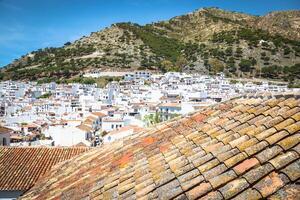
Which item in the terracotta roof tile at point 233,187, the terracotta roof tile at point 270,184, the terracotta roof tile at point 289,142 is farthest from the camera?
the terracotta roof tile at point 289,142

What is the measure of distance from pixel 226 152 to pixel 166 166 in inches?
34.1

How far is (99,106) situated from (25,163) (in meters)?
57.6

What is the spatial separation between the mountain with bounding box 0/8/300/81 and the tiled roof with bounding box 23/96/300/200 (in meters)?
108

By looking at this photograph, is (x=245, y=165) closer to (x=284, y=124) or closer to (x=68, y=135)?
(x=284, y=124)

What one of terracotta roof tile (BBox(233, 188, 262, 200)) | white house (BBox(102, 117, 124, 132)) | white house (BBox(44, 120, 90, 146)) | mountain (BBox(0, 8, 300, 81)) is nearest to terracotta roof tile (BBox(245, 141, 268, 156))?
terracotta roof tile (BBox(233, 188, 262, 200))

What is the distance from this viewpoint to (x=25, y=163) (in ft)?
66.9

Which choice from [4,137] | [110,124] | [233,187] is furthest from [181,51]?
[233,187]

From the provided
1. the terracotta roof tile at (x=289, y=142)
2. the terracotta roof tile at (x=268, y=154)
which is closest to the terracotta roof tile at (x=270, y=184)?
the terracotta roof tile at (x=268, y=154)

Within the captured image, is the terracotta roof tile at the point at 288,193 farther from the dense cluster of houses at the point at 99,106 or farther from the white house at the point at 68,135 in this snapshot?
the white house at the point at 68,135

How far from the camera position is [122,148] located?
674cm

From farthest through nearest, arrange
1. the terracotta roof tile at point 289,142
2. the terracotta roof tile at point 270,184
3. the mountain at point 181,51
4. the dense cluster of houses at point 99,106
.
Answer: the mountain at point 181,51
the dense cluster of houses at point 99,106
the terracotta roof tile at point 289,142
the terracotta roof tile at point 270,184

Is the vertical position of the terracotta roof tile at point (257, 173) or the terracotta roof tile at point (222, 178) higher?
the terracotta roof tile at point (257, 173)

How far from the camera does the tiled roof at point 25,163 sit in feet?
59.9

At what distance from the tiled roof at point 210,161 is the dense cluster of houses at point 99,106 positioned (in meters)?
32.0
